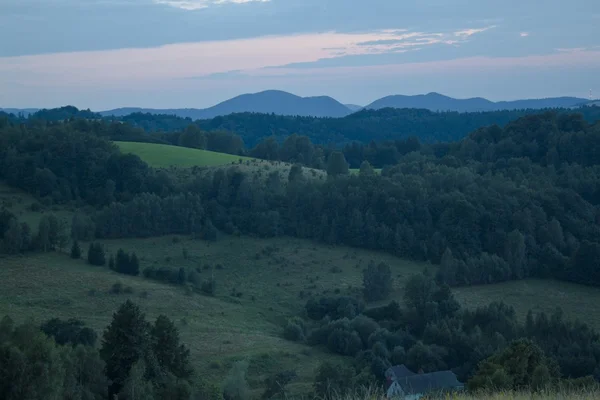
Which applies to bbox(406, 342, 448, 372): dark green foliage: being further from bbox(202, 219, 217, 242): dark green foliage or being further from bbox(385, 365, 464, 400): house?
bbox(202, 219, 217, 242): dark green foliage

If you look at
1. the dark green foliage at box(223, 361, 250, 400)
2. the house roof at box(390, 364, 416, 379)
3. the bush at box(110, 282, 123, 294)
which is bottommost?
the house roof at box(390, 364, 416, 379)

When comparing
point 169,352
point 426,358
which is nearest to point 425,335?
point 426,358

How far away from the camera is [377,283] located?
35.7 meters

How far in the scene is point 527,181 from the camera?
158 ft

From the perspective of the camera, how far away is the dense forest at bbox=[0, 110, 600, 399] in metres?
27.7

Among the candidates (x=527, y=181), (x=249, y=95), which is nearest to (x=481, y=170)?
(x=527, y=181)

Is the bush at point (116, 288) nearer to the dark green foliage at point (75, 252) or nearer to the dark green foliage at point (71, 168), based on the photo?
the dark green foliage at point (75, 252)

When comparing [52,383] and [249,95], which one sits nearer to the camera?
[52,383]

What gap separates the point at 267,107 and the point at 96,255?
470ft

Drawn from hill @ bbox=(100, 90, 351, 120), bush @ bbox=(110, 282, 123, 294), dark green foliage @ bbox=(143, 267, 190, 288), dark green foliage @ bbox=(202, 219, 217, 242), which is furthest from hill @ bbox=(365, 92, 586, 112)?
bush @ bbox=(110, 282, 123, 294)

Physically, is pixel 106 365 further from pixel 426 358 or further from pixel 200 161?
pixel 200 161

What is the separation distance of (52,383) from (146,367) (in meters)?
4.10

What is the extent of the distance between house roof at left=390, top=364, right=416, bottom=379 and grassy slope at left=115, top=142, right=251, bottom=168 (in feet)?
119

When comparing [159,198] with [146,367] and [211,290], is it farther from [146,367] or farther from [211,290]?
[146,367]
